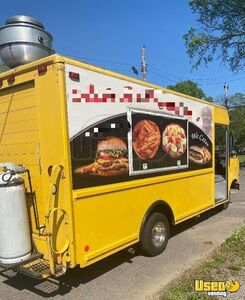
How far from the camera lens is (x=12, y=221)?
4422 millimetres

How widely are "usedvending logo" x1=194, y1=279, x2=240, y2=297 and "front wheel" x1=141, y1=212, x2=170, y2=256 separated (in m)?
1.19

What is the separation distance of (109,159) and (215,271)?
2220 mm

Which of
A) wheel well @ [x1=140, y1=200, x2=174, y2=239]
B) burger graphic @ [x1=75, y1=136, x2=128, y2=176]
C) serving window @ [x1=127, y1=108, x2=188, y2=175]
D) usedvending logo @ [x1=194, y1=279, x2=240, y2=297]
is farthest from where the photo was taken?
wheel well @ [x1=140, y1=200, x2=174, y2=239]

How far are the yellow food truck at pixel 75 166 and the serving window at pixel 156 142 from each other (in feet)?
0.06

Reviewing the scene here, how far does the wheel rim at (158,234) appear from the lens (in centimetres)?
601

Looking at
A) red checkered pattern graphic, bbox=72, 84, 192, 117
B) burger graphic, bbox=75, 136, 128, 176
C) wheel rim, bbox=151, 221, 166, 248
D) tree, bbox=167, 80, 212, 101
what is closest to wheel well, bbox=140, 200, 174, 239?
wheel rim, bbox=151, 221, 166, 248

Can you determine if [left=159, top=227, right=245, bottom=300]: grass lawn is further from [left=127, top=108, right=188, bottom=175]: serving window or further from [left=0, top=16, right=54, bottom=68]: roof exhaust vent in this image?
[left=0, top=16, right=54, bottom=68]: roof exhaust vent

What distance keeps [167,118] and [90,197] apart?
8.01 ft

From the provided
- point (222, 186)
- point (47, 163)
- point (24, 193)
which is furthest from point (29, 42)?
point (222, 186)

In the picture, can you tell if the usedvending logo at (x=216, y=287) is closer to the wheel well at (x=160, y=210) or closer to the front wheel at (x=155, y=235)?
the front wheel at (x=155, y=235)

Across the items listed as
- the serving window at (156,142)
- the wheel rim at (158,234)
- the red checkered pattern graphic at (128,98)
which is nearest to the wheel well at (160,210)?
the wheel rim at (158,234)

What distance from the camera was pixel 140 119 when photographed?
5.64 metres

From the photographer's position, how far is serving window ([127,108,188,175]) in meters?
5.46

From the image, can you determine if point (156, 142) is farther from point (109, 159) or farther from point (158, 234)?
point (158, 234)
